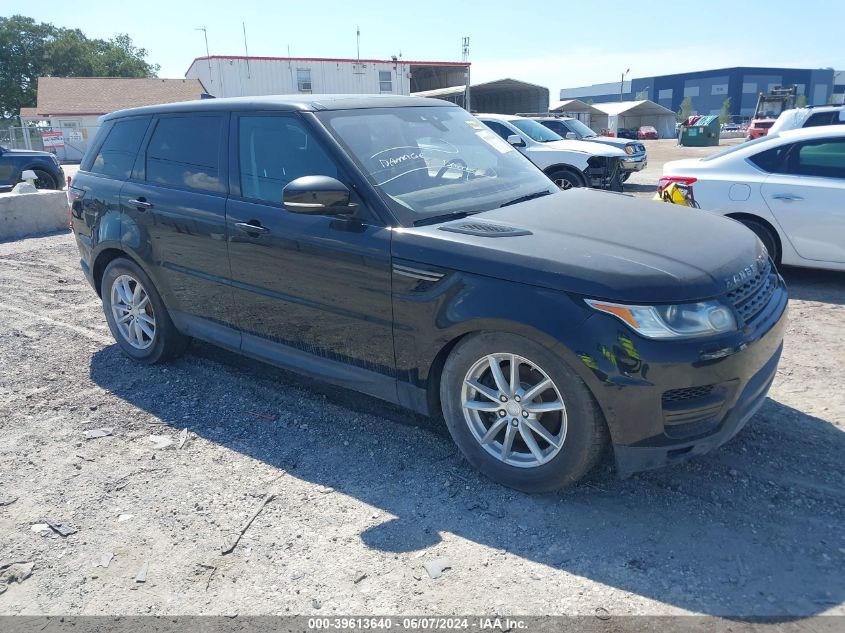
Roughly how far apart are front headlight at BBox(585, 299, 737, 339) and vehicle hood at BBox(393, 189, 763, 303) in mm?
35

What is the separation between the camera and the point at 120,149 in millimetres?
5023

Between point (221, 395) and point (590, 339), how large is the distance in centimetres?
278

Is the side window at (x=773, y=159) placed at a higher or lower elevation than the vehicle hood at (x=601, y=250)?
higher

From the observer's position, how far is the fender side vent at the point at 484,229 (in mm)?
3291

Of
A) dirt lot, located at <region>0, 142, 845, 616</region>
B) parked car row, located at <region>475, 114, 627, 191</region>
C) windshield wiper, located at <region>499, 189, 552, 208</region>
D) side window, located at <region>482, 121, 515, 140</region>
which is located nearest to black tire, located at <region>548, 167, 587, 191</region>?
parked car row, located at <region>475, 114, 627, 191</region>

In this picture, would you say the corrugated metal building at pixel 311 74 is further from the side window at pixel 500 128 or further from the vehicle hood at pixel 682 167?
the vehicle hood at pixel 682 167

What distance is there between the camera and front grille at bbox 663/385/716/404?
9.30 feet

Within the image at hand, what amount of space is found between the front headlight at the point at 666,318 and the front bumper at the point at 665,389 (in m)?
0.03

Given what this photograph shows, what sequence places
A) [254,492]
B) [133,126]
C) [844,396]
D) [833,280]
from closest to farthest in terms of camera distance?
[254,492] < [844,396] < [133,126] < [833,280]

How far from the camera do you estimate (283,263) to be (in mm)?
3869

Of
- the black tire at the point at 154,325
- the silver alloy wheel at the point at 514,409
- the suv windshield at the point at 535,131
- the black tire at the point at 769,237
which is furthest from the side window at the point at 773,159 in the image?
the suv windshield at the point at 535,131

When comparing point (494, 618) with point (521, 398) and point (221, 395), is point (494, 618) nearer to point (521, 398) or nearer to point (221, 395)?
point (521, 398)

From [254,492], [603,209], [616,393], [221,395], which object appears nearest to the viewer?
[616,393]

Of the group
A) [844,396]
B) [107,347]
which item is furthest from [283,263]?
[844,396]
